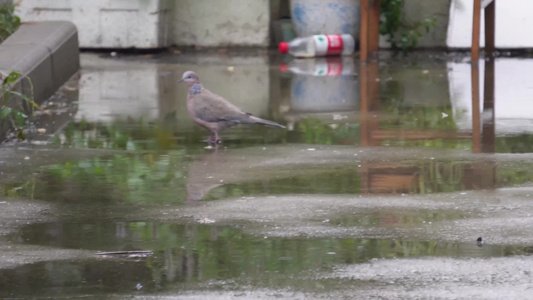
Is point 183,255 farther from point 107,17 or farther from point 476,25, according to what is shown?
point 107,17

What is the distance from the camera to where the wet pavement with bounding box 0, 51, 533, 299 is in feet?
15.0

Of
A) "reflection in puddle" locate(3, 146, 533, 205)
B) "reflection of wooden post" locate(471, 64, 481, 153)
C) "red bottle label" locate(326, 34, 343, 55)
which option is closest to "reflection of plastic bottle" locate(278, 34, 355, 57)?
"red bottle label" locate(326, 34, 343, 55)

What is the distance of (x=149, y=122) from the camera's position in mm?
9039

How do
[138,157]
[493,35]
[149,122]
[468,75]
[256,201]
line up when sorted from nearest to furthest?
1. [256,201]
2. [138,157]
3. [149,122]
4. [468,75]
5. [493,35]

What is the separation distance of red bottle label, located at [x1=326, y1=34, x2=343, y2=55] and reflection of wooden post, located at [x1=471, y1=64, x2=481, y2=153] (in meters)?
2.17

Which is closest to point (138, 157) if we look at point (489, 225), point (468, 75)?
point (489, 225)

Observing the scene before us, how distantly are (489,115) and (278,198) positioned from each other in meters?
3.76

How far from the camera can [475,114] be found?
9445mm

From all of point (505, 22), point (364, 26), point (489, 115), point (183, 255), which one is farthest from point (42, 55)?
point (505, 22)

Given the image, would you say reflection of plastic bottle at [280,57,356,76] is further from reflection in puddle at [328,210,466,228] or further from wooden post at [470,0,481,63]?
reflection in puddle at [328,210,466,228]

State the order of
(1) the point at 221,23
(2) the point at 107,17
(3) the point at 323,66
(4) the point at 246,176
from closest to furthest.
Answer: (4) the point at 246,176
(3) the point at 323,66
(2) the point at 107,17
(1) the point at 221,23

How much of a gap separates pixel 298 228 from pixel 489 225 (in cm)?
94

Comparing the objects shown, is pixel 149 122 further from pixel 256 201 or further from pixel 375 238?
pixel 375 238

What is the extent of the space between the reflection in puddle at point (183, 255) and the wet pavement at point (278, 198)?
12 millimetres
